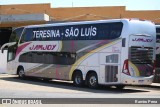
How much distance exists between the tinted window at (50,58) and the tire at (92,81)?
1.55 m

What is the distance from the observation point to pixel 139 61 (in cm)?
1966

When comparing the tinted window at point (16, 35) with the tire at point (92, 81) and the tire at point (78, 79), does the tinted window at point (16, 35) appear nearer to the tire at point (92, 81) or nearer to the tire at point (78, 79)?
the tire at point (78, 79)

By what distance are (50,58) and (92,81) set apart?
4.01 m

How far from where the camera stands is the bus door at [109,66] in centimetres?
1965

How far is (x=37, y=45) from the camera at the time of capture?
2530cm

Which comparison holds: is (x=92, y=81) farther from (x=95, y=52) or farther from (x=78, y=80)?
(x=95, y=52)

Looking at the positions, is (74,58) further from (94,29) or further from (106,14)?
(106,14)

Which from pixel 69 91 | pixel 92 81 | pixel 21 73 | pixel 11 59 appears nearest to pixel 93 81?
pixel 92 81

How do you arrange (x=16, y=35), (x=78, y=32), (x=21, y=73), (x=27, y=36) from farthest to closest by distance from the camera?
(x=16, y=35) → (x=21, y=73) → (x=27, y=36) → (x=78, y=32)

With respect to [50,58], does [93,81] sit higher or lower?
lower

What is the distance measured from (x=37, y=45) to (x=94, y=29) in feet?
17.8

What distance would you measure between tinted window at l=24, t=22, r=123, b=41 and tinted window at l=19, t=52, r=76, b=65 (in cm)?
89

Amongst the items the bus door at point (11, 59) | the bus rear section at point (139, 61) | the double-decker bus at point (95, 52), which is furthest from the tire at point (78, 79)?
the bus door at point (11, 59)

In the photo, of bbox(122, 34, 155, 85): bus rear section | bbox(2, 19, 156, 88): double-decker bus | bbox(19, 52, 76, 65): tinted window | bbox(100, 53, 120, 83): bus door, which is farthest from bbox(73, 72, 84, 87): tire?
bbox(122, 34, 155, 85): bus rear section
